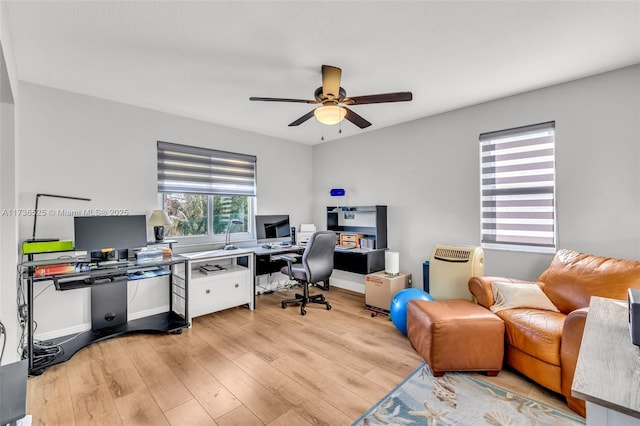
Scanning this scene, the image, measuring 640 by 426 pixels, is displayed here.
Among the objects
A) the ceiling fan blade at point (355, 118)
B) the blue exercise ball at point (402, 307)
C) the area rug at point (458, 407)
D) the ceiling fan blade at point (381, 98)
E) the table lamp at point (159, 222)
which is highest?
the ceiling fan blade at point (381, 98)

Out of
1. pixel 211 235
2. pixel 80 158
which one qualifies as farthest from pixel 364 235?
pixel 80 158

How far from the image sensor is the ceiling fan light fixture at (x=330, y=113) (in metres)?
2.31

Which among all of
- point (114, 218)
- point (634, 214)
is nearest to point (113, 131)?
point (114, 218)

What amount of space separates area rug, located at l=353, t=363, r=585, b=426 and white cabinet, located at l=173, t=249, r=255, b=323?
87.6 inches

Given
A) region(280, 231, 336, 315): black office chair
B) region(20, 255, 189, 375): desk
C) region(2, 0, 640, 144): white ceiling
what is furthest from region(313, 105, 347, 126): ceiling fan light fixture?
region(20, 255, 189, 375): desk

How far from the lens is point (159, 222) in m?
3.15

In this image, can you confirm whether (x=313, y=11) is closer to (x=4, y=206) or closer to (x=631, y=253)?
(x=4, y=206)

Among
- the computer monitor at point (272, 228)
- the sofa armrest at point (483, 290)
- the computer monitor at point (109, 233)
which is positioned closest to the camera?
the sofa armrest at point (483, 290)

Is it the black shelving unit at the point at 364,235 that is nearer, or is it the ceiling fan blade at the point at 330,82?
the ceiling fan blade at the point at 330,82

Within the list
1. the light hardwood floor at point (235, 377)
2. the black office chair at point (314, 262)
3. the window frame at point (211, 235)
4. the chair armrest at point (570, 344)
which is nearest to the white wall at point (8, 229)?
the light hardwood floor at point (235, 377)

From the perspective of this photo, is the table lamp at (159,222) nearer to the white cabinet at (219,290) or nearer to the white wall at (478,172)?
the white cabinet at (219,290)

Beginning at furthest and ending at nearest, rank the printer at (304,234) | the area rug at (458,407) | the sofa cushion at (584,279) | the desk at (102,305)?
1. the printer at (304,234)
2. the desk at (102,305)
3. the sofa cushion at (584,279)
4. the area rug at (458,407)

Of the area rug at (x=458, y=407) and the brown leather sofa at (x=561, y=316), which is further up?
the brown leather sofa at (x=561, y=316)

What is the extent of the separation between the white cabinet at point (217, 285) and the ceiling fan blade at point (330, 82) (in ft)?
7.21
